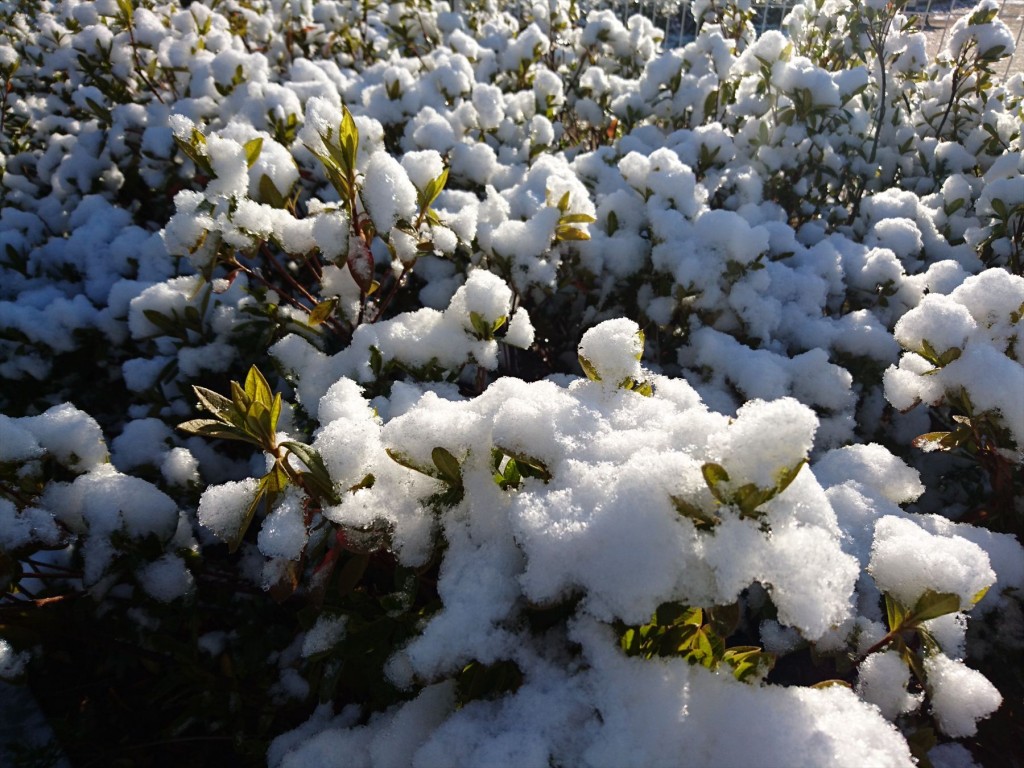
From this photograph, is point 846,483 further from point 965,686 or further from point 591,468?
point 591,468

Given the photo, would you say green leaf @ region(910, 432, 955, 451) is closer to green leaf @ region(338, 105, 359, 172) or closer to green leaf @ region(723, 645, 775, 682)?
green leaf @ region(723, 645, 775, 682)

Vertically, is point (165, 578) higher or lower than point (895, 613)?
lower

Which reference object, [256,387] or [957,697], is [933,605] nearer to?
[957,697]

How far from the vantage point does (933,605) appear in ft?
2.76

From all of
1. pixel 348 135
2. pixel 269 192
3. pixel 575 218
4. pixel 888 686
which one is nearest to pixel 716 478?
pixel 888 686

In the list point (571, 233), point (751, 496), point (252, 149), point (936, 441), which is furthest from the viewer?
point (571, 233)

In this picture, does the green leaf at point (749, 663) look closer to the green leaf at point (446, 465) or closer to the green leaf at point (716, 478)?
the green leaf at point (716, 478)

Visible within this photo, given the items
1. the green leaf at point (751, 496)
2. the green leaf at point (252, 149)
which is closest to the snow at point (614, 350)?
the green leaf at point (751, 496)

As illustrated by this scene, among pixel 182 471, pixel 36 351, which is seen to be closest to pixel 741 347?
pixel 182 471

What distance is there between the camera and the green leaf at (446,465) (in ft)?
2.95

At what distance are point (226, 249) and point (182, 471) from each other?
1.87 feet

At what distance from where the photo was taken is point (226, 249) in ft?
5.16

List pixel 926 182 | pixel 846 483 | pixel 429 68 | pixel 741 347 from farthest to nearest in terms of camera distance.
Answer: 1. pixel 429 68
2. pixel 926 182
3. pixel 741 347
4. pixel 846 483

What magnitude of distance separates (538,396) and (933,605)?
0.62 meters
